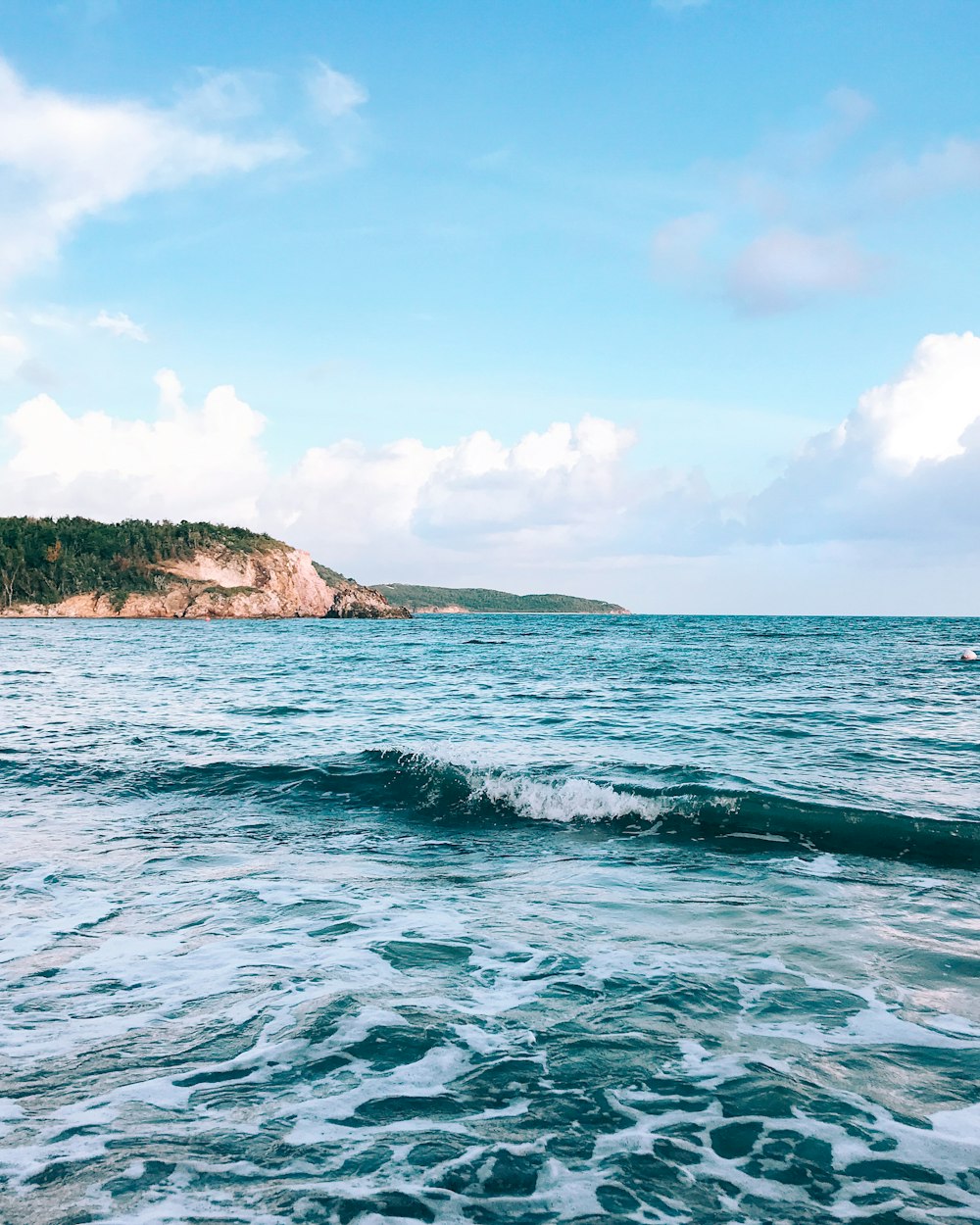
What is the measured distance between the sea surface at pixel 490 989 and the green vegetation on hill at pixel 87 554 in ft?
503

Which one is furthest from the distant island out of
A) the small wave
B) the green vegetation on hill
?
the small wave

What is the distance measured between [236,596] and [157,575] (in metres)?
16.5

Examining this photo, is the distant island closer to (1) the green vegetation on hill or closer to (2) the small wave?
(1) the green vegetation on hill

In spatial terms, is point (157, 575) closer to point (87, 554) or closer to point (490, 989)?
point (87, 554)

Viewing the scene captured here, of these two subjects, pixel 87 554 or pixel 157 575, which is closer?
pixel 157 575

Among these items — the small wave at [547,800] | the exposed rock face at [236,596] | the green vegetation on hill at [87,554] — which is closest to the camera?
Result: the small wave at [547,800]

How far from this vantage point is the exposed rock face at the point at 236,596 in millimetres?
148500

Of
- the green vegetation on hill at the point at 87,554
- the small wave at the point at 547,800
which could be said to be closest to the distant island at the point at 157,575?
the green vegetation on hill at the point at 87,554

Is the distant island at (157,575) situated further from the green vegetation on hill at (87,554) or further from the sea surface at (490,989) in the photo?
the sea surface at (490,989)

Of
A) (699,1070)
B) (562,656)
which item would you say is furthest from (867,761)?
(562,656)

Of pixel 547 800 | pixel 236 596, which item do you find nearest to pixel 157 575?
pixel 236 596

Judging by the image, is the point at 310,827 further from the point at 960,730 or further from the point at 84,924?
the point at 960,730

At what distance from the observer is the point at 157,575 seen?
155 m

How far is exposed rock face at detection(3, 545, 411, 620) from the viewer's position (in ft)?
487
